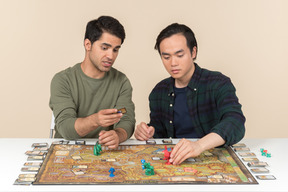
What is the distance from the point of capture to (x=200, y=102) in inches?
108

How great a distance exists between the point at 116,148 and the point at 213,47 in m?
2.04

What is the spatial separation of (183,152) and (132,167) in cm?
25

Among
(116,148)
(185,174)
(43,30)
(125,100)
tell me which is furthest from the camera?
(43,30)

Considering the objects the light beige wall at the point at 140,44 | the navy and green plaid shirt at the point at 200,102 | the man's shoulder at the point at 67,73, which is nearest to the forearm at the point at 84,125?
the man's shoulder at the point at 67,73

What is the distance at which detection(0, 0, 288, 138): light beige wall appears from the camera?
3.95m

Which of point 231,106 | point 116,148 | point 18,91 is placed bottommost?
point 18,91

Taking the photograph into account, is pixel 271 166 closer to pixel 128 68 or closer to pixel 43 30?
pixel 128 68

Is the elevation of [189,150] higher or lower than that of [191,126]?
higher

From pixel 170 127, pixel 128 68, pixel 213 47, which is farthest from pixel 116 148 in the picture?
pixel 213 47

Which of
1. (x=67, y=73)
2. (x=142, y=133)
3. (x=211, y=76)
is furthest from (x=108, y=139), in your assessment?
(x=211, y=76)

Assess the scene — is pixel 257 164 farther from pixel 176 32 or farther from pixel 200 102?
pixel 176 32

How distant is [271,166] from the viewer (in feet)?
6.64

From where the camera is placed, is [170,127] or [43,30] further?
[43,30]

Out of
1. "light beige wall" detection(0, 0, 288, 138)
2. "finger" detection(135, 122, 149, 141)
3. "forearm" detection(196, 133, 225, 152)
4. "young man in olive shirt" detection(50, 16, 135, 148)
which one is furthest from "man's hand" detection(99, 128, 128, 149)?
"light beige wall" detection(0, 0, 288, 138)
